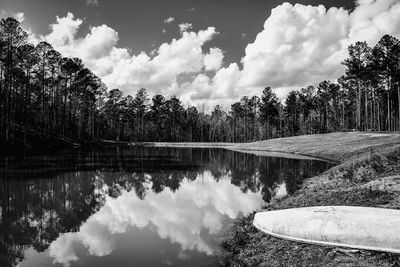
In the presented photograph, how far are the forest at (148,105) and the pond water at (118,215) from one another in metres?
27.3

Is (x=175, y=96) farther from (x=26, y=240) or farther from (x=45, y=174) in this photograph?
(x=26, y=240)

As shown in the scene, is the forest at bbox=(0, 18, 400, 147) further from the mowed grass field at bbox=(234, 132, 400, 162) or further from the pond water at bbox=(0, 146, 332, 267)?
the pond water at bbox=(0, 146, 332, 267)

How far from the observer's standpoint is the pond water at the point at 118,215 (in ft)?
27.3

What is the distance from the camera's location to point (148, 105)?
370 feet

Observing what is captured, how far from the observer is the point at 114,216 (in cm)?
1229

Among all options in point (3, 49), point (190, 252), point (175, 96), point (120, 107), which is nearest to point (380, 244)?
point (190, 252)

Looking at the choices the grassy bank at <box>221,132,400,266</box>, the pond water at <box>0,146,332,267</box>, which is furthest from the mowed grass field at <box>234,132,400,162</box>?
the pond water at <box>0,146,332,267</box>

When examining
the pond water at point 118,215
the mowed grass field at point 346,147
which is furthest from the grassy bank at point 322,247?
the mowed grass field at point 346,147

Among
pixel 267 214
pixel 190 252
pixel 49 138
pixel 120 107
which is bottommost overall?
pixel 190 252

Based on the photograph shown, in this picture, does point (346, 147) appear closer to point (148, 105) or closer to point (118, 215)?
point (118, 215)

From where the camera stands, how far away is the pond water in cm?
833

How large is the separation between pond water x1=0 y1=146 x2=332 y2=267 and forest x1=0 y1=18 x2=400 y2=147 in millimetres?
27282

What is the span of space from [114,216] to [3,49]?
42.5m

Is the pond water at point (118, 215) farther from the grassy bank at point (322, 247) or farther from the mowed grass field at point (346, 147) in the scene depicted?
the mowed grass field at point (346, 147)
